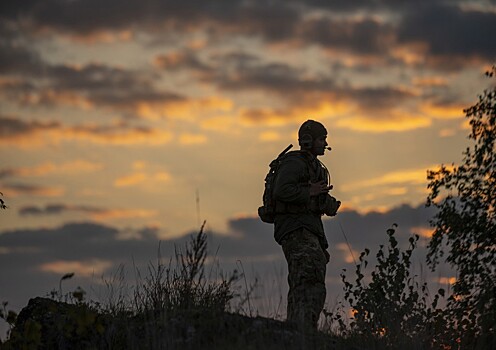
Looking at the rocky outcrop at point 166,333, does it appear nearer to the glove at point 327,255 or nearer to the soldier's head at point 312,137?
the glove at point 327,255

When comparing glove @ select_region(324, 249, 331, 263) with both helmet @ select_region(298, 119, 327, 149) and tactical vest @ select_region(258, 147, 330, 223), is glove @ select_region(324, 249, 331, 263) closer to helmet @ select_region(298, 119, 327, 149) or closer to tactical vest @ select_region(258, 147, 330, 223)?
tactical vest @ select_region(258, 147, 330, 223)

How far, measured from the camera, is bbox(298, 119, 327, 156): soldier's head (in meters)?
12.8

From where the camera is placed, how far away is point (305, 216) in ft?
41.5

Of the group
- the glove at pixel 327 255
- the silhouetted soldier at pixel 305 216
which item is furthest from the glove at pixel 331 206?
the glove at pixel 327 255

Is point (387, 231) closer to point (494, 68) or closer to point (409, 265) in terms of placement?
point (409, 265)

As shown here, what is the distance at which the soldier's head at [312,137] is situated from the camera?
41.9ft

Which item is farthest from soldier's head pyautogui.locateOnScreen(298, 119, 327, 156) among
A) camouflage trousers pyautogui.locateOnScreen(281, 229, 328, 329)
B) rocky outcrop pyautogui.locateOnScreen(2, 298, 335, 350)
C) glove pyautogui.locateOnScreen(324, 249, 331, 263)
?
rocky outcrop pyautogui.locateOnScreen(2, 298, 335, 350)

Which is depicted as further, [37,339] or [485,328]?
[485,328]

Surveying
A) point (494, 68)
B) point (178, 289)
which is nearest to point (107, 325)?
point (178, 289)

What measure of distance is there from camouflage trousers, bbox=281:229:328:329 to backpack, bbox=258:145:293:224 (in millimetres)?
418

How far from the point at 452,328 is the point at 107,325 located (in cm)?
450

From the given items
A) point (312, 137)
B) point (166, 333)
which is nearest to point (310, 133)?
point (312, 137)

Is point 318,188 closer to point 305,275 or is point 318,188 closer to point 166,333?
point 305,275

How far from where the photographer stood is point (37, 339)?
10.5m
